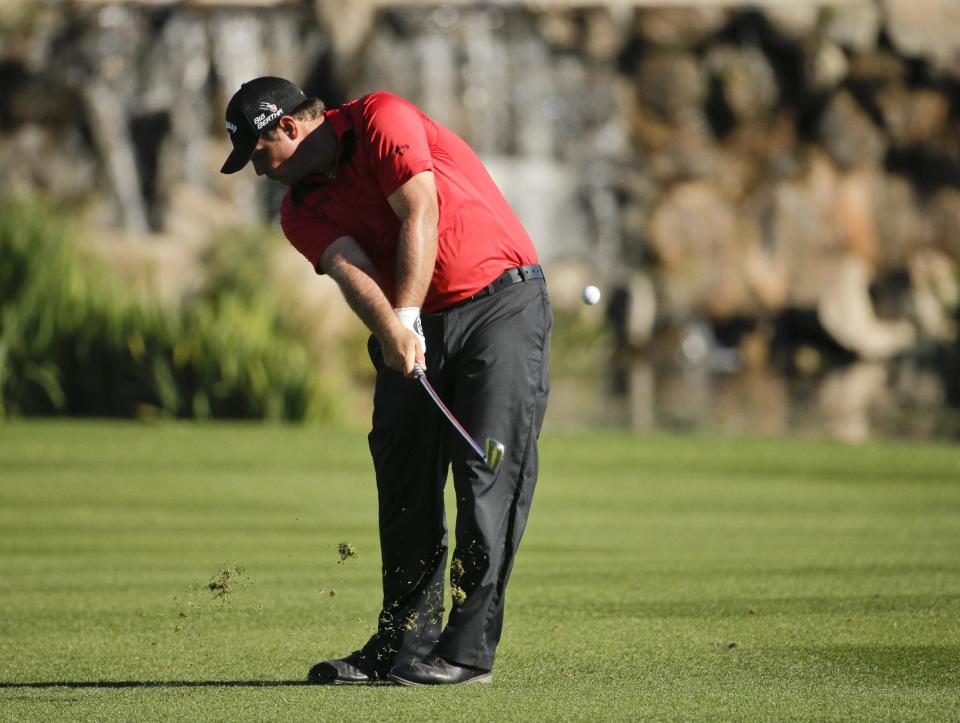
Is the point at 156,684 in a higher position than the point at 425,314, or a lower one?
lower

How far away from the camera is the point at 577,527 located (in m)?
8.64

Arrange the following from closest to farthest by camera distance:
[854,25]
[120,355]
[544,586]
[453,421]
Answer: [453,421] < [544,586] < [120,355] < [854,25]

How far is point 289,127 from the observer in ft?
15.4

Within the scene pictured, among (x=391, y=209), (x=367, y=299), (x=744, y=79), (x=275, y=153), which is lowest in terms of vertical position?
(x=367, y=299)

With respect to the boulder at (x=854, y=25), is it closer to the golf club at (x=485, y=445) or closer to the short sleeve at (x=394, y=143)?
the short sleeve at (x=394, y=143)

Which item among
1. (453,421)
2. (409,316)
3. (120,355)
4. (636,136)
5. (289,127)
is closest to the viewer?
(409,316)

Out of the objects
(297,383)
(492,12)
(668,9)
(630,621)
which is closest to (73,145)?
(492,12)

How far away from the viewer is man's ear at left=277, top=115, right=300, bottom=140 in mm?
4688

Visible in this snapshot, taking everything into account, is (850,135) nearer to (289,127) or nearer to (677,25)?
(677,25)

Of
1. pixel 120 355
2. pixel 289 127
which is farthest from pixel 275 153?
pixel 120 355

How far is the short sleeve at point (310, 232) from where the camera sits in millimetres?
4750

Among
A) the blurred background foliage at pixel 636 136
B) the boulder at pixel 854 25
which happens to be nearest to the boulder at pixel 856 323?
the blurred background foliage at pixel 636 136

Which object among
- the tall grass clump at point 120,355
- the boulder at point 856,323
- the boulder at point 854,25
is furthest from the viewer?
the boulder at point 854,25

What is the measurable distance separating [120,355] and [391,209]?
35.0 ft
